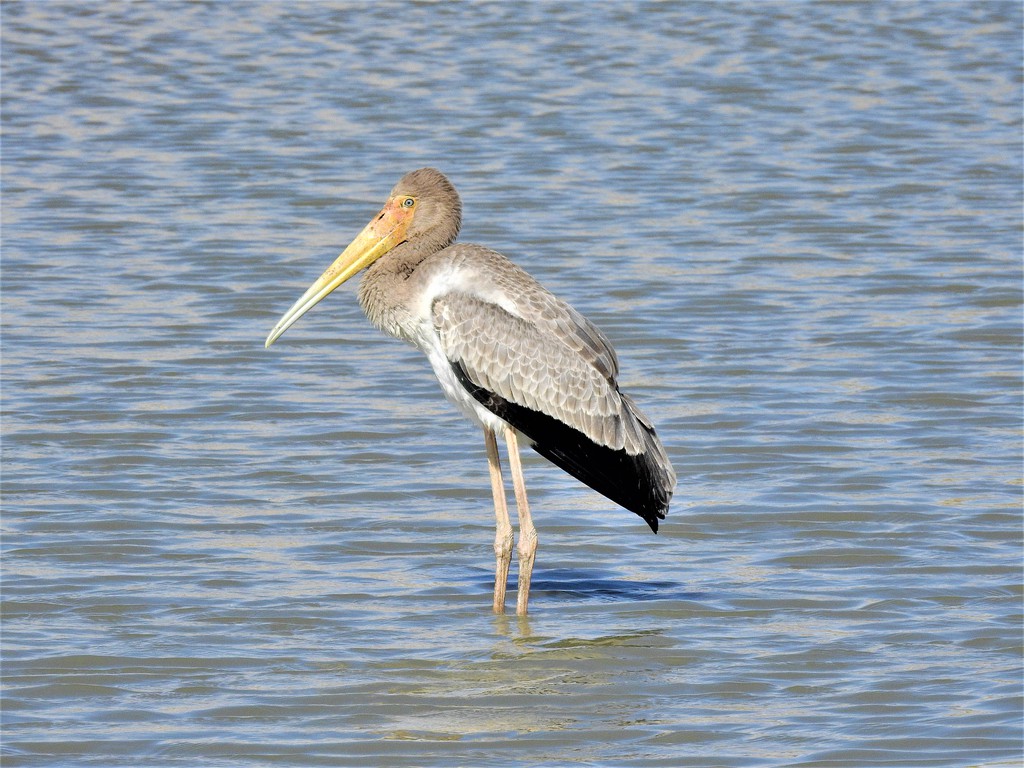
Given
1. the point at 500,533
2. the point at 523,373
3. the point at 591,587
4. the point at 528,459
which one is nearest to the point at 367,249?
the point at 523,373

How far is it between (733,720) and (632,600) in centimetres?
130

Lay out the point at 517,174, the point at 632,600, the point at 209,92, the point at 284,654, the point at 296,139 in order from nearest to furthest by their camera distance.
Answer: the point at 284,654 < the point at 632,600 < the point at 517,174 < the point at 296,139 < the point at 209,92

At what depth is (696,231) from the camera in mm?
14383

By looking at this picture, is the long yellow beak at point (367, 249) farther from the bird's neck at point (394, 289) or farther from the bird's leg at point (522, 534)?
the bird's leg at point (522, 534)

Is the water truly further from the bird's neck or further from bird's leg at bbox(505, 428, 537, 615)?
the bird's neck

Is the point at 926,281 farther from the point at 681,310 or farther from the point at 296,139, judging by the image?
the point at 296,139

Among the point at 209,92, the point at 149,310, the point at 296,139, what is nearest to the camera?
the point at 149,310

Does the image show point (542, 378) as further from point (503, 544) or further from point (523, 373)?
point (503, 544)

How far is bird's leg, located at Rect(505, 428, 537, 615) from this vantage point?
25.1 ft

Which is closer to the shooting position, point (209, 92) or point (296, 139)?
point (296, 139)

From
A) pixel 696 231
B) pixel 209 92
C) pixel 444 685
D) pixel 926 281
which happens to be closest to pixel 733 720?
pixel 444 685

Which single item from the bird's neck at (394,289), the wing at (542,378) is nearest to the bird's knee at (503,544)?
the wing at (542,378)

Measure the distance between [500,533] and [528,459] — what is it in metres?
1.87

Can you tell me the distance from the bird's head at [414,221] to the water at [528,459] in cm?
121
